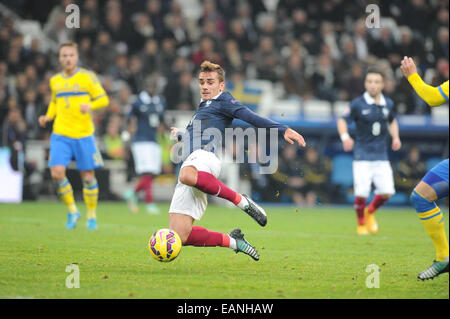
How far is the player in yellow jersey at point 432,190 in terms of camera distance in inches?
236

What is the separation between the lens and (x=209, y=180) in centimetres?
675

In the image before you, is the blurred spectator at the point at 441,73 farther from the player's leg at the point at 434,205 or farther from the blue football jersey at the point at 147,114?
the player's leg at the point at 434,205

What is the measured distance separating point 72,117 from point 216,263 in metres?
4.09

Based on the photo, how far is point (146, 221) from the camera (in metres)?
12.5

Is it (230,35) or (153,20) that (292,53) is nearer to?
(230,35)

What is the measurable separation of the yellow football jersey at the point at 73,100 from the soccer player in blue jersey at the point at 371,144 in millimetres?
3726

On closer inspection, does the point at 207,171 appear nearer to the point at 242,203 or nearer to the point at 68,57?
the point at 242,203

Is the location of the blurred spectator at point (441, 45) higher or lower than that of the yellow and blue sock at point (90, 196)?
higher

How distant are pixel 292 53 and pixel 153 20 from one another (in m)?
4.00

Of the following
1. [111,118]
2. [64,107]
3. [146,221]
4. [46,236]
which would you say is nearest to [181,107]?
[111,118]

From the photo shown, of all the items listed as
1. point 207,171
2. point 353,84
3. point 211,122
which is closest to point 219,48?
point 353,84

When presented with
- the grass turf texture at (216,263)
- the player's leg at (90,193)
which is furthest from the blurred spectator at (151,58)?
the player's leg at (90,193)

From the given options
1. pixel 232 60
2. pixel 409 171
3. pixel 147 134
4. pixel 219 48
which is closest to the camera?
pixel 147 134

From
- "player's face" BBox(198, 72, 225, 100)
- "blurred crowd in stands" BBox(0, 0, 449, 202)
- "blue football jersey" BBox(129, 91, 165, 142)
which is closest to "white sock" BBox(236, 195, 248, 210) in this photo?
"player's face" BBox(198, 72, 225, 100)
